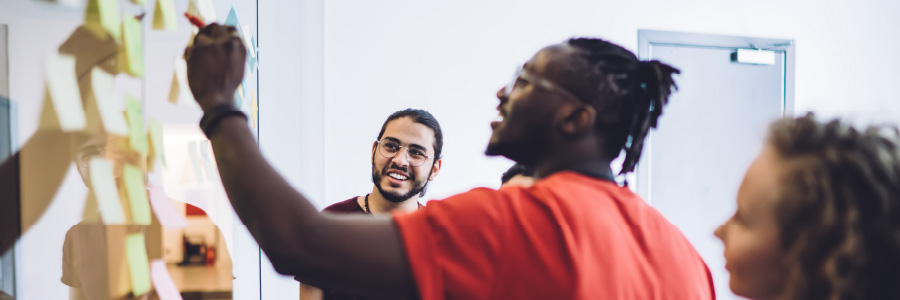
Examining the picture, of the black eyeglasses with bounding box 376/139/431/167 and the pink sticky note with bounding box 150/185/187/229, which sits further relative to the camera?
the black eyeglasses with bounding box 376/139/431/167

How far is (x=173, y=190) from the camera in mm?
854

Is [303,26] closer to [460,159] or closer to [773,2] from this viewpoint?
[460,159]

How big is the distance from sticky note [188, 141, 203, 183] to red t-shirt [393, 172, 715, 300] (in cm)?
47

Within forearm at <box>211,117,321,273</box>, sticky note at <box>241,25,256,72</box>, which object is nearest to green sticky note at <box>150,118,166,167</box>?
forearm at <box>211,117,321,273</box>

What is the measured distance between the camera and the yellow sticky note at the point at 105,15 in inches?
22.6

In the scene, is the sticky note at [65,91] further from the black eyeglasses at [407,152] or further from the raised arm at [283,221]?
the black eyeglasses at [407,152]

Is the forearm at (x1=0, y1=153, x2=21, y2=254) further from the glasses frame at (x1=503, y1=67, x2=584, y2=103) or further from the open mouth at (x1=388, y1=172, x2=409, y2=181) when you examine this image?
the open mouth at (x1=388, y1=172, x2=409, y2=181)

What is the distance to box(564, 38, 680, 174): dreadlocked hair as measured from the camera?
834 millimetres

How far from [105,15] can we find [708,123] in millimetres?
2924

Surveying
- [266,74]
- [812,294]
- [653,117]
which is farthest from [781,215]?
[266,74]

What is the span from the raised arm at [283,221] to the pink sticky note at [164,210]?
0.72 feet

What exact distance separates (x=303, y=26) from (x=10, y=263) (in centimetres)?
176

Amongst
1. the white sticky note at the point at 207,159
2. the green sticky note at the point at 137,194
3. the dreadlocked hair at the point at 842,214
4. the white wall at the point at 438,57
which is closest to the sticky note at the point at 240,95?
the white sticky note at the point at 207,159

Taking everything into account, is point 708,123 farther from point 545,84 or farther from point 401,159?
point 545,84
